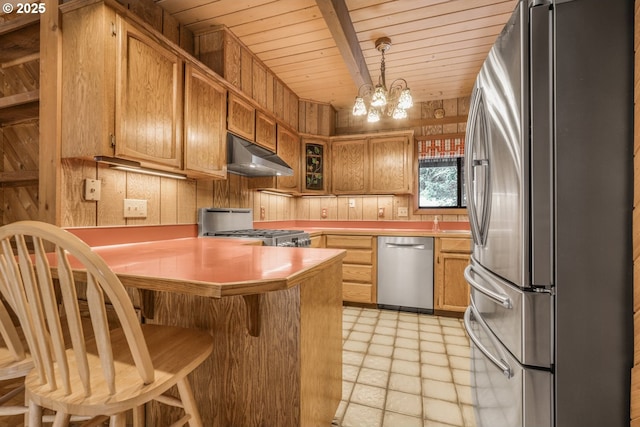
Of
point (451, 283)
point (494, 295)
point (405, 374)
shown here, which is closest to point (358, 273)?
point (451, 283)

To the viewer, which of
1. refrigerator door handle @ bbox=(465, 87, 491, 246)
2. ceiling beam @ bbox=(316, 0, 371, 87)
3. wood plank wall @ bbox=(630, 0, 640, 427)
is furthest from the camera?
ceiling beam @ bbox=(316, 0, 371, 87)

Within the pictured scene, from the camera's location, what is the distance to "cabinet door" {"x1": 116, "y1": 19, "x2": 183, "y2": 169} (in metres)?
1.55

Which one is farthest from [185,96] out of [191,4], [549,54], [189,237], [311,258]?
[549,54]

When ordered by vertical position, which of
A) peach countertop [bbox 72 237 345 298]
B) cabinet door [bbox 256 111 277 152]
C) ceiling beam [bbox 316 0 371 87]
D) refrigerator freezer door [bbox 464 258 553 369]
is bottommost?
refrigerator freezer door [bbox 464 258 553 369]

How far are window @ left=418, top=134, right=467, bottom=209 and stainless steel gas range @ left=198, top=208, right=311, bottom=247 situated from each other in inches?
71.7

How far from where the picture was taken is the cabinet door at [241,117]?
93.5 inches

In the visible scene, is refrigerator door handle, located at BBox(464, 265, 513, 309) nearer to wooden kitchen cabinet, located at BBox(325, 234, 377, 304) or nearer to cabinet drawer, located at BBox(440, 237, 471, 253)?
cabinet drawer, located at BBox(440, 237, 471, 253)

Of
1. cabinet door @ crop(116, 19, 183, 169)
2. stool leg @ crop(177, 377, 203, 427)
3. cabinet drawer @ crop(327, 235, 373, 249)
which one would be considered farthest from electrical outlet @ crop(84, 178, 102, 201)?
cabinet drawer @ crop(327, 235, 373, 249)

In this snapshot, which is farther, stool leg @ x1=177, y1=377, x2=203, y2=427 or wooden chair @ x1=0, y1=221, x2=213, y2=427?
stool leg @ x1=177, y1=377, x2=203, y2=427

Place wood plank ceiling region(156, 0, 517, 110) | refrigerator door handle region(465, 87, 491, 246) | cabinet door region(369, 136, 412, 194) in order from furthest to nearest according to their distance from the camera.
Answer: cabinet door region(369, 136, 412, 194) < wood plank ceiling region(156, 0, 517, 110) < refrigerator door handle region(465, 87, 491, 246)

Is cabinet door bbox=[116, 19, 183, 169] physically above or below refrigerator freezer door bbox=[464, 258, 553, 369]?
above

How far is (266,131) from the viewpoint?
9.55 ft

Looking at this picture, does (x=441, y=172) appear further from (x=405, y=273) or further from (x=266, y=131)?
(x=266, y=131)

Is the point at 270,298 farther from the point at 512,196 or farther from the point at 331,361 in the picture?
the point at 512,196
